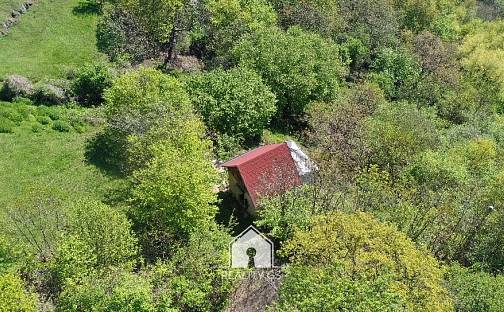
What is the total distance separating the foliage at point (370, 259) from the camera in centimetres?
2673

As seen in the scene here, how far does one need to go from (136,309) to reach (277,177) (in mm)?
15275

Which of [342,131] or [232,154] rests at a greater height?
[342,131]

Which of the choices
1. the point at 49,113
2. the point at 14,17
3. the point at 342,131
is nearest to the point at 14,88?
the point at 49,113

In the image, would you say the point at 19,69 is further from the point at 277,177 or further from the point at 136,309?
the point at 136,309

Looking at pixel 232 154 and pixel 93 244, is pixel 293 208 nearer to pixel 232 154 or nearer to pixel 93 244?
pixel 232 154

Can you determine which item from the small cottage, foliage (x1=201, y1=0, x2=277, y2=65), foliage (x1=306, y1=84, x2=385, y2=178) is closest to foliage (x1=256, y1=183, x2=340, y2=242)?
the small cottage

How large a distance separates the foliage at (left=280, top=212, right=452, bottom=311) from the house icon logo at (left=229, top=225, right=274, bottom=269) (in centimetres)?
491

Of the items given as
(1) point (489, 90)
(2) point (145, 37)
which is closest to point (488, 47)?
(1) point (489, 90)

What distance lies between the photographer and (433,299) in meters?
27.5

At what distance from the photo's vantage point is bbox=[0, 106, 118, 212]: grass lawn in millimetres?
38594

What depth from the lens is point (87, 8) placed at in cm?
5656

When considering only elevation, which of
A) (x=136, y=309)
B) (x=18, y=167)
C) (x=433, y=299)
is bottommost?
(x=18, y=167)

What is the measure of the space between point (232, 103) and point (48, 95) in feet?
49.3

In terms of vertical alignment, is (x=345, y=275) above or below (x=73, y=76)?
above
